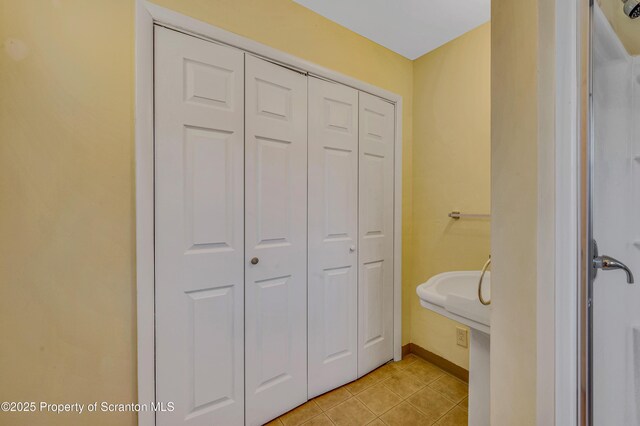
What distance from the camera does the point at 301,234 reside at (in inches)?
60.3

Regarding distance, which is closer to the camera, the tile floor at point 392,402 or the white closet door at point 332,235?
the tile floor at point 392,402

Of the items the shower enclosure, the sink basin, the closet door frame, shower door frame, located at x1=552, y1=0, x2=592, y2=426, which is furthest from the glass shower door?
the closet door frame

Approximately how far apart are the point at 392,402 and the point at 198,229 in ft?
4.90

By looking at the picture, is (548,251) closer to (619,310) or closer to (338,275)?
(619,310)

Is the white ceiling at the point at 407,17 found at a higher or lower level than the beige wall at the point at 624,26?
higher

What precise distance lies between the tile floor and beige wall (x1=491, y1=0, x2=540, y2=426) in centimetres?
81

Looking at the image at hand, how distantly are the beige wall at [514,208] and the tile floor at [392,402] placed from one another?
81cm

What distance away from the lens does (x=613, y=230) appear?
892 millimetres

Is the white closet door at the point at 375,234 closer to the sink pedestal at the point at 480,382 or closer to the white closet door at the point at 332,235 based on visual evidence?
the white closet door at the point at 332,235

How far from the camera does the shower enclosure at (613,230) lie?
74cm

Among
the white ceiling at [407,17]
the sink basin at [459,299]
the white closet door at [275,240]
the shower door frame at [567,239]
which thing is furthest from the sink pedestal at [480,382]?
the white ceiling at [407,17]

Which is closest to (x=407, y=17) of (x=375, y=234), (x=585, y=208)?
(x=375, y=234)

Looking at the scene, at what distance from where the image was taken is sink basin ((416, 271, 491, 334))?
100cm

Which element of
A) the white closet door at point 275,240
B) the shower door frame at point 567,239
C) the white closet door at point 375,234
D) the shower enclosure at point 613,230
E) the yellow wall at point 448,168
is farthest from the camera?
the white closet door at point 375,234
